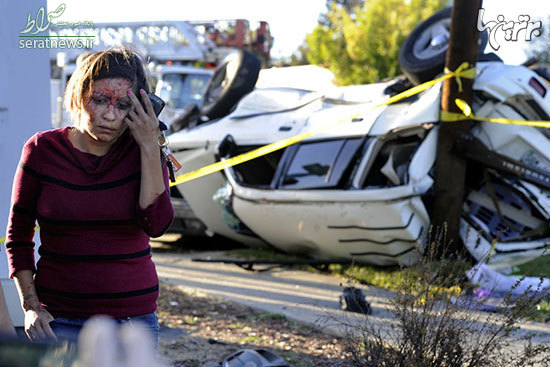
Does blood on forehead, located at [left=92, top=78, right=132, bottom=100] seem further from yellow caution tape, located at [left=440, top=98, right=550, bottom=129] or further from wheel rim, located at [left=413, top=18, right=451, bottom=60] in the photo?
wheel rim, located at [left=413, top=18, right=451, bottom=60]

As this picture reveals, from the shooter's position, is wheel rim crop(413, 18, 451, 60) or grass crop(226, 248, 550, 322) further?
wheel rim crop(413, 18, 451, 60)

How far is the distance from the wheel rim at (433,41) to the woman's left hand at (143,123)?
534 cm

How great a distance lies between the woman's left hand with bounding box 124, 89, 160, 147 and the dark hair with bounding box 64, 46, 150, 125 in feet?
0.25

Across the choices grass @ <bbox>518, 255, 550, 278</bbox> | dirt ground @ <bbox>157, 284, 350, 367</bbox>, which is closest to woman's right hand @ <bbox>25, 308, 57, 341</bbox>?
dirt ground @ <bbox>157, 284, 350, 367</bbox>

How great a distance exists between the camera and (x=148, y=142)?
2.45 metres

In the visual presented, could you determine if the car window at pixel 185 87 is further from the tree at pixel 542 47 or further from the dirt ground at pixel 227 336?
the tree at pixel 542 47

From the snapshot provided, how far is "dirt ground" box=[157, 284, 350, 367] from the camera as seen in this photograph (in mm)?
4758

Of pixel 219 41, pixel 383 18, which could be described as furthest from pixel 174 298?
pixel 383 18

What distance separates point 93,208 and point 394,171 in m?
4.72

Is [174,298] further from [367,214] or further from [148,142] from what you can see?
[148,142]

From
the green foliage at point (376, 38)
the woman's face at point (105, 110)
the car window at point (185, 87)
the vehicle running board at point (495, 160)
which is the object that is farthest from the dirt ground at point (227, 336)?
the green foliage at point (376, 38)

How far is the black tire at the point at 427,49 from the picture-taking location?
7281mm

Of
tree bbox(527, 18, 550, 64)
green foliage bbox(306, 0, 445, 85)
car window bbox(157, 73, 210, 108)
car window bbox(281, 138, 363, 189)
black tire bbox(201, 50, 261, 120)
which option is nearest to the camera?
car window bbox(281, 138, 363, 189)

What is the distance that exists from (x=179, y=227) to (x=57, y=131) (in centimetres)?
683
